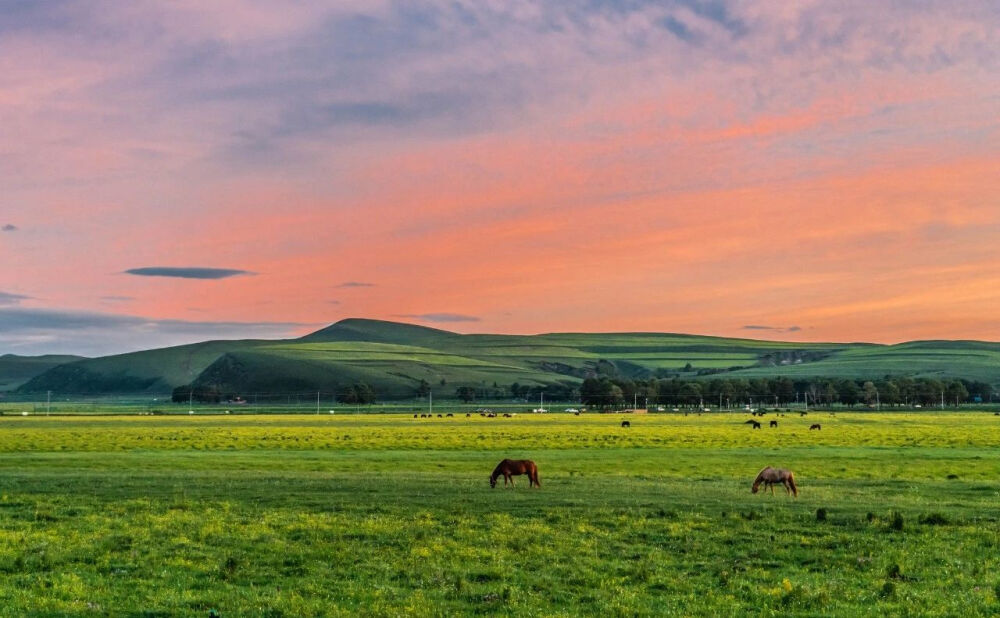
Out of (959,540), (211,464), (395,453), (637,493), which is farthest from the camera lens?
(395,453)

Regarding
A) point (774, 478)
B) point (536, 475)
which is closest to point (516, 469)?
point (536, 475)

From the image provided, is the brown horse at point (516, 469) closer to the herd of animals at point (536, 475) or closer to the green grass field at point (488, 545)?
the herd of animals at point (536, 475)

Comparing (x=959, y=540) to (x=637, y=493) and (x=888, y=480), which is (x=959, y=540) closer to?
(x=637, y=493)

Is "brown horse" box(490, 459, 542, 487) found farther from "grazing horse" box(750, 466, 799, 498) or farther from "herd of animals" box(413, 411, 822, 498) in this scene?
"grazing horse" box(750, 466, 799, 498)

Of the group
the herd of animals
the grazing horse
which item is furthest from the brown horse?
the grazing horse

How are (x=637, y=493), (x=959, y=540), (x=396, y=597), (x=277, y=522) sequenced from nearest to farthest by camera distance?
(x=396, y=597)
(x=959, y=540)
(x=277, y=522)
(x=637, y=493)

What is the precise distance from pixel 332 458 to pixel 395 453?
5.93m

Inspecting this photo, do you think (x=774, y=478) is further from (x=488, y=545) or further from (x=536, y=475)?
(x=488, y=545)

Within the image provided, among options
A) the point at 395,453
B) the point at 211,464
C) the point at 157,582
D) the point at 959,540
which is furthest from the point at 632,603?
the point at 395,453

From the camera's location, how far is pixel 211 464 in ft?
160

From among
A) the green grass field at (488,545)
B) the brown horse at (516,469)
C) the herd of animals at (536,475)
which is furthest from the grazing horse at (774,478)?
the brown horse at (516,469)

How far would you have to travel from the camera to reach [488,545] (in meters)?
21.1

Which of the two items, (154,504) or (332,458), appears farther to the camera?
(332,458)

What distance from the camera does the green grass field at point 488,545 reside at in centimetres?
1591
